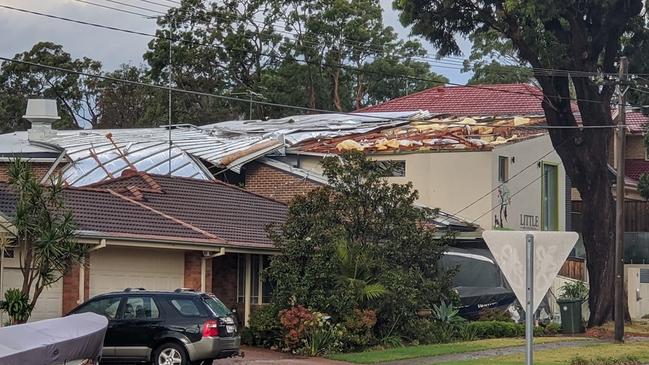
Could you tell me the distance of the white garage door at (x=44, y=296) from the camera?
80.0 feet

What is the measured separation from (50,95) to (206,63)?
1087 centimetres

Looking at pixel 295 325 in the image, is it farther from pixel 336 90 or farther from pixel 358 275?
pixel 336 90

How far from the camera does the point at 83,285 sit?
82.1 ft

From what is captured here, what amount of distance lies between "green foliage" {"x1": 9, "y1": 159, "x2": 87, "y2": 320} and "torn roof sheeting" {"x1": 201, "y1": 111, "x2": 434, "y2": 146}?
58.1ft

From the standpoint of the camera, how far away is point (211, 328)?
20.9 metres

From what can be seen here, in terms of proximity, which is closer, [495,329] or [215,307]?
[215,307]

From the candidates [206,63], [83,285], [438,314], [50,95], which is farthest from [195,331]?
Result: [50,95]

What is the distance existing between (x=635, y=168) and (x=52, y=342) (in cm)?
4513

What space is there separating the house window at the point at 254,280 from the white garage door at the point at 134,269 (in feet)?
9.29

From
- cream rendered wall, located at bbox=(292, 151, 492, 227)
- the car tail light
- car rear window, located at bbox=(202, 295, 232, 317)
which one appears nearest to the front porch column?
car rear window, located at bbox=(202, 295, 232, 317)

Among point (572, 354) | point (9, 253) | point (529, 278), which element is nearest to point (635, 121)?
point (572, 354)

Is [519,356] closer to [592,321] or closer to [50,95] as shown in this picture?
[592,321]

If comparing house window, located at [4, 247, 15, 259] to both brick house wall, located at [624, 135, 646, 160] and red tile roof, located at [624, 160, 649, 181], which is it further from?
brick house wall, located at [624, 135, 646, 160]

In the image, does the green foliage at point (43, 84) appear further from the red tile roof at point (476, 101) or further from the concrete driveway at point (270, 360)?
the concrete driveway at point (270, 360)
